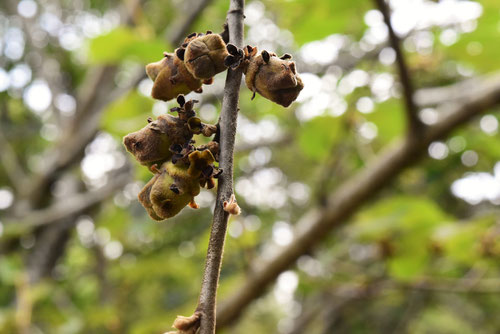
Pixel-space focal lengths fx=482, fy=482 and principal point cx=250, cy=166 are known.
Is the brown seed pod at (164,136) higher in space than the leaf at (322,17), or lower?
lower

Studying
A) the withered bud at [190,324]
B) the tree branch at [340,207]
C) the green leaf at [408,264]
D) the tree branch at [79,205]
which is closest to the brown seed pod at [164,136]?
the withered bud at [190,324]

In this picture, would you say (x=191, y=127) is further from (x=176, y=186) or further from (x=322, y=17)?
(x=322, y=17)

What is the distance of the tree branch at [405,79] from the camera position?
5.01 feet

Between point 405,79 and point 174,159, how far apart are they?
4.88 ft

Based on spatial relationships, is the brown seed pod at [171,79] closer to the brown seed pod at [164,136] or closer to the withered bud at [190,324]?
the brown seed pod at [164,136]

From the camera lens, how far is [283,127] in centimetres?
450

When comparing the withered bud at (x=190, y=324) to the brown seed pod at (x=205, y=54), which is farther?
the brown seed pod at (x=205, y=54)

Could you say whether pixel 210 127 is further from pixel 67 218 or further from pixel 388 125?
pixel 67 218

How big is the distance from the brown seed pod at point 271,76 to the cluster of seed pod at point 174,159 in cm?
9

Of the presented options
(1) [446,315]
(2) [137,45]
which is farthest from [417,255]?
(1) [446,315]

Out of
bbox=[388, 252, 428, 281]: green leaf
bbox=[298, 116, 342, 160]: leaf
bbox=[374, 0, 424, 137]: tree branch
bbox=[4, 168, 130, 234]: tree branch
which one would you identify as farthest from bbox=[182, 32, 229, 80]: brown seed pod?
bbox=[4, 168, 130, 234]: tree branch

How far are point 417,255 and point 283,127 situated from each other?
214 cm

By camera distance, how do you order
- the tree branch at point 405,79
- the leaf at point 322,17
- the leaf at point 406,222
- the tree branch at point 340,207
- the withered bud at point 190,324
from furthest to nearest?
the leaf at point 406,222 < the tree branch at point 340,207 < the leaf at point 322,17 < the tree branch at point 405,79 < the withered bud at point 190,324

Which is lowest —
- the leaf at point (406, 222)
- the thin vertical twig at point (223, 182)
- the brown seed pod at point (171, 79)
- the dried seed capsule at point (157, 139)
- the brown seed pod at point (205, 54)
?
the thin vertical twig at point (223, 182)
